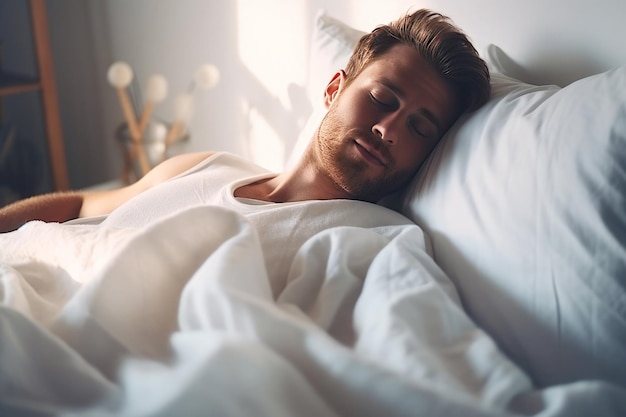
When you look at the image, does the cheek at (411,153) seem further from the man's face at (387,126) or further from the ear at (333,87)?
the ear at (333,87)

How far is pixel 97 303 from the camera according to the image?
65 cm

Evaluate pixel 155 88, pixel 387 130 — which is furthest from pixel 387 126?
pixel 155 88

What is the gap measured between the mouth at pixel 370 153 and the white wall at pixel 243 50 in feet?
0.98

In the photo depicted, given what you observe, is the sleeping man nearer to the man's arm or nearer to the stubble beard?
the stubble beard

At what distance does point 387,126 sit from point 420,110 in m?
0.07

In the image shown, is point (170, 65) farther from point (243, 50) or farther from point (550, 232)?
point (550, 232)

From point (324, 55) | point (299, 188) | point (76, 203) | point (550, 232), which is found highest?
point (324, 55)

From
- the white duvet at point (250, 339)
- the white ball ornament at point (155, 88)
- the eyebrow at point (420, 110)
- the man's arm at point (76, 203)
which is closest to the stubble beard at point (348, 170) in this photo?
the eyebrow at point (420, 110)

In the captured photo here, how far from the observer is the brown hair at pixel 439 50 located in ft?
3.35

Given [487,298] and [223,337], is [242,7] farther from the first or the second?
[223,337]

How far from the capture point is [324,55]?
1329 mm

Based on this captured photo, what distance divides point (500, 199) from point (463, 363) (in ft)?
0.84

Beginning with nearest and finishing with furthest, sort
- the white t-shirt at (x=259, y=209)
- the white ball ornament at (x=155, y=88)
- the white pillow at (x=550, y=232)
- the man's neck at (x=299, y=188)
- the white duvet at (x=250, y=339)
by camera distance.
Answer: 1. the white duvet at (x=250, y=339)
2. the white pillow at (x=550, y=232)
3. the white t-shirt at (x=259, y=209)
4. the man's neck at (x=299, y=188)
5. the white ball ornament at (x=155, y=88)

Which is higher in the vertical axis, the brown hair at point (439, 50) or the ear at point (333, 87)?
the brown hair at point (439, 50)
